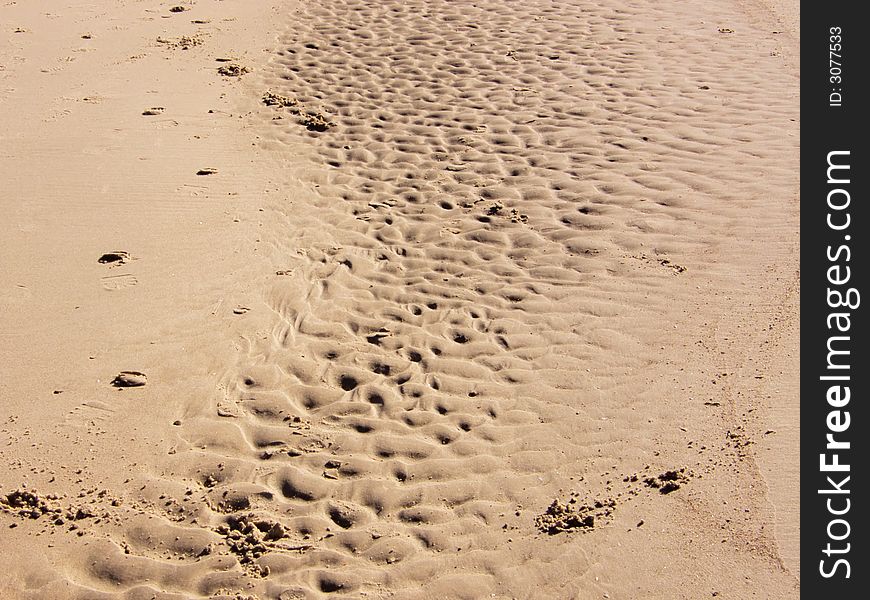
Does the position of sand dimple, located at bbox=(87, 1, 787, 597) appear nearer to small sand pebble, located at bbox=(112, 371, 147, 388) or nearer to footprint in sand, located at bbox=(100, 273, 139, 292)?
small sand pebble, located at bbox=(112, 371, 147, 388)

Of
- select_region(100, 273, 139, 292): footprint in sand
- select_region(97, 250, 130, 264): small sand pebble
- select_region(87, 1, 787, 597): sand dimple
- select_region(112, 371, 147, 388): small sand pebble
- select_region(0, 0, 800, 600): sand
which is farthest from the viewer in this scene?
select_region(97, 250, 130, 264): small sand pebble

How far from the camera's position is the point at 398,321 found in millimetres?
5488

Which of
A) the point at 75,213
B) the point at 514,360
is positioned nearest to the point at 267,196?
the point at 75,213

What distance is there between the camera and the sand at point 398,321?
385 centimetres

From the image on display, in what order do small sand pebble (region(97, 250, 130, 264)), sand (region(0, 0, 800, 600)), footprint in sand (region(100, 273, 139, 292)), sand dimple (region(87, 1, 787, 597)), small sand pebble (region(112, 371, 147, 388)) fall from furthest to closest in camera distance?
small sand pebble (region(97, 250, 130, 264)) < footprint in sand (region(100, 273, 139, 292)) < small sand pebble (region(112, 371, 147, 388)) < sand dimple (region(87, 1, 787, 597)) < sand (region(0, 0, 800, 600))

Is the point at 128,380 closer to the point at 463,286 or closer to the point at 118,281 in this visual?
Result: the point at 118,281

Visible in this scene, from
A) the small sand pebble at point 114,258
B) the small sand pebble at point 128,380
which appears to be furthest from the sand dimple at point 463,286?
the small sand pebble at point 114,258

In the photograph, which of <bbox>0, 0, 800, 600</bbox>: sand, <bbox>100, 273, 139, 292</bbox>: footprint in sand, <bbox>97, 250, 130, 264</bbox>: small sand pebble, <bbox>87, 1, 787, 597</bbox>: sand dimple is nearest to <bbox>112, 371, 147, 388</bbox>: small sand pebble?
<bbox>0, 0, 800, 600</bbox>: sand

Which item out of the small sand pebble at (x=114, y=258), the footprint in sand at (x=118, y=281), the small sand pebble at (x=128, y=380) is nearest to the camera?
the small sand pebble at (x=128, y=380)

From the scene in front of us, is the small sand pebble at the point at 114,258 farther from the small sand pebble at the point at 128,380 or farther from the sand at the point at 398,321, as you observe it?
the small sand pebble at the point at 128,380

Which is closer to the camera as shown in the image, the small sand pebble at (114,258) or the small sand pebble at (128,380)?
the small sand pebble at (128,380)

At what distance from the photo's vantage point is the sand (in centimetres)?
385

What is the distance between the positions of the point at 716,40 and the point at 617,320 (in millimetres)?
6197
